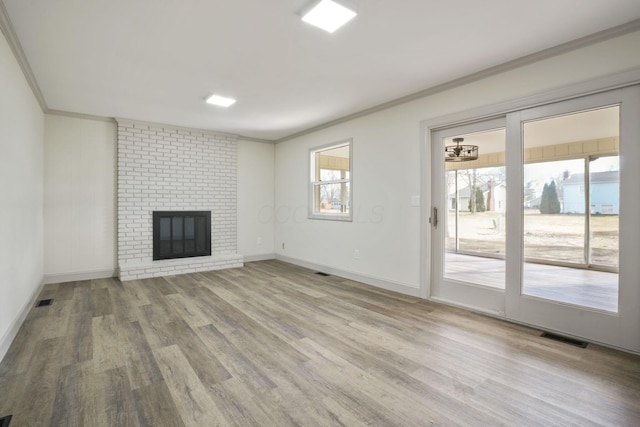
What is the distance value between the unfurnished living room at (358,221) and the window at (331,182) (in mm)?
268

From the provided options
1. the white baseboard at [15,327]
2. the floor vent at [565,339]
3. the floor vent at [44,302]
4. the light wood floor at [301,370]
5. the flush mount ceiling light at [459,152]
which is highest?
the flush mount ceiling light at [459,152]

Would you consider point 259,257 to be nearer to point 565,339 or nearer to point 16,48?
point 16,48

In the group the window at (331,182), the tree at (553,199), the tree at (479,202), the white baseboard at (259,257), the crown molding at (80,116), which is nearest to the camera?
the tree at (553,199)

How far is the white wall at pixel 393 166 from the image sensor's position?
2688 millimetres

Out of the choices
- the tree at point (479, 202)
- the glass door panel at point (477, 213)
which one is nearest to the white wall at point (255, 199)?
the glass door panel at point (477, 213)

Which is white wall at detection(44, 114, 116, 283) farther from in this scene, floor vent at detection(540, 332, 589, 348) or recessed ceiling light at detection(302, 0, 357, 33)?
floor vent at detection(540, 332, 589, 348)

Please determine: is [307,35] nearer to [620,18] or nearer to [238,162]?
[620,18]

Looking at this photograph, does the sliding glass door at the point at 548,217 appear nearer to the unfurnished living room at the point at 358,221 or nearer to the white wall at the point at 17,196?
the unfurnished living room at the point at 358,221

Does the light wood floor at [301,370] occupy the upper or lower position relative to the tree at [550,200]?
lower

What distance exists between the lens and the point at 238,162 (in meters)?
6.36

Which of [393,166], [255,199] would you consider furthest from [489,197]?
[255,199]

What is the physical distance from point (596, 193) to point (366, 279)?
2787 millimetres

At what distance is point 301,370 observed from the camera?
222cm

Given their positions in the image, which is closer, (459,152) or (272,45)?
(272,45)
